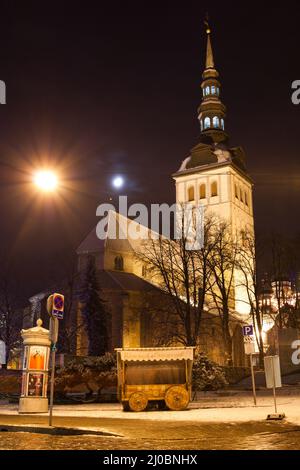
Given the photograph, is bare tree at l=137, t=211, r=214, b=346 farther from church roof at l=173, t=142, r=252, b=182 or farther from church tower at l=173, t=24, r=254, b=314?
church roof at l=173, t=142, r=252, b=182

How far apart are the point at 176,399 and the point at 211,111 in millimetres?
58729

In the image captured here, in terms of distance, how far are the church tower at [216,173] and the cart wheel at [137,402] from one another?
47133 millimetres

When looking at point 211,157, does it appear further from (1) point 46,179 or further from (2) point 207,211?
(1) point 46,179

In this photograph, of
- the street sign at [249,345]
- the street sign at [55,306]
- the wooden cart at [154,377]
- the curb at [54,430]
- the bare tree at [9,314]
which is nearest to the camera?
the curb at [54,430]

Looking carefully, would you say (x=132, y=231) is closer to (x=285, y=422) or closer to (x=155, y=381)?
(x=155, y=381)

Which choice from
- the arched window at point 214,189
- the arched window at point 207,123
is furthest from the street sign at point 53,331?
the arched window at point 207,123

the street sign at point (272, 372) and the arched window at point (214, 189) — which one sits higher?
the arched window at point (214, 189)

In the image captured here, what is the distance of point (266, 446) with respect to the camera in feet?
28.3

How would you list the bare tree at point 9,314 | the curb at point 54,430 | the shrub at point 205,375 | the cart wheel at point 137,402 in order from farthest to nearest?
the bare tree at point 9,314, the shrub at point 205,375, the cart wheel at point 137,402, the curb at point 54,430

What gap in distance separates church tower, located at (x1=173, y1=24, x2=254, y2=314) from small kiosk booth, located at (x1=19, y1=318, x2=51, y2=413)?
153 ft

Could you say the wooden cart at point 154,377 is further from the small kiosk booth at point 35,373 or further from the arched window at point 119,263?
the arched window at point 119,263

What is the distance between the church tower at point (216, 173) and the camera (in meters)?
66.7
